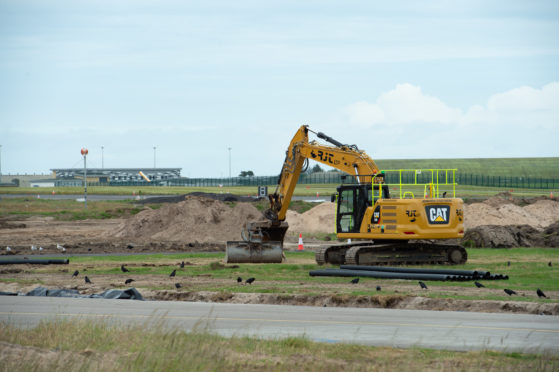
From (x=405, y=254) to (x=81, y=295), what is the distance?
1322cm

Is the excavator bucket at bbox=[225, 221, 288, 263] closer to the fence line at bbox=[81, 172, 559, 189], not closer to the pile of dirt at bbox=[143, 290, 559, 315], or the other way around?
the pile of dirt at bbox=[143, 290, 559, 315]

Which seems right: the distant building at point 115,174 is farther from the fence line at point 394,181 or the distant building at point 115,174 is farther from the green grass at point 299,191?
the green grass at point 299,191

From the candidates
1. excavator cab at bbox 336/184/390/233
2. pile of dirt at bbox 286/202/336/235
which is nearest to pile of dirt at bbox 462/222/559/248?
excavator cab at bbox 336/184/390/233

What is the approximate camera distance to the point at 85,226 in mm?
53094

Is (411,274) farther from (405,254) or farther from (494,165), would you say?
(494,165)

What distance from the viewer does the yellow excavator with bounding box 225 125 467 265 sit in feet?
91.4

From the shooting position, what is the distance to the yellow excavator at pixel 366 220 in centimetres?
2786

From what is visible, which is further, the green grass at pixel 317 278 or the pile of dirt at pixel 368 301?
the green grass at pixel 317 278

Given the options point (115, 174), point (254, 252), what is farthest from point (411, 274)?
point (115, 174)

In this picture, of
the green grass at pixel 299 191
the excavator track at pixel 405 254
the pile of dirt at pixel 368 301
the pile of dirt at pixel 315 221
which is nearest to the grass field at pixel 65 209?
the pile of dirt at pixel 315 221

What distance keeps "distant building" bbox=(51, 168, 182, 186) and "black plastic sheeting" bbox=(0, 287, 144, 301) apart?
5350 inches

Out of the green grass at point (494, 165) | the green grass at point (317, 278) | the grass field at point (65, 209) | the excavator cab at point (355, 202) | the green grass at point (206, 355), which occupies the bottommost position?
the green grass at point (317, 278)

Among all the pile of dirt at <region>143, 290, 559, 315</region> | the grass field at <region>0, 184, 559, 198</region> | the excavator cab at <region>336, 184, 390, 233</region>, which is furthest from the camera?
the grass field at <region>0, 184, 559, 198</region>

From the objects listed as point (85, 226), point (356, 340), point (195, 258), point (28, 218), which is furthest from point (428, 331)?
point (28, 218)
